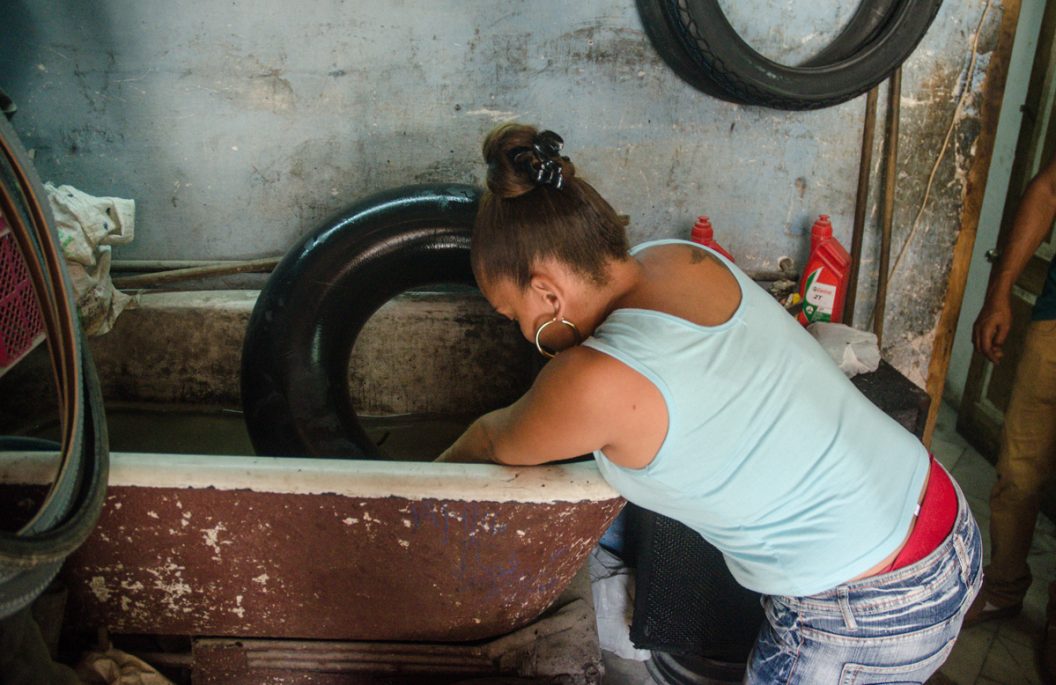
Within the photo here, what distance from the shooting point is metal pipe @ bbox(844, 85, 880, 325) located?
7.67 ft

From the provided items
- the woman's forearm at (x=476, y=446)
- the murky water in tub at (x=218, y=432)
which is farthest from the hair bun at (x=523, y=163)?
the murky water in tub at (x=218, y=432)

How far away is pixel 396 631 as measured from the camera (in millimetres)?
1768

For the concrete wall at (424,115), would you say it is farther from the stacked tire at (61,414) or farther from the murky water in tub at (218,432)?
the stacked tire at (61,414)

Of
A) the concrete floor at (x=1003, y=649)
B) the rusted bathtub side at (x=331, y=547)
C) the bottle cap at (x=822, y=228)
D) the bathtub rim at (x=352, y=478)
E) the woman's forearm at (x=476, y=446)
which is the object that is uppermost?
the bottle cap at (x=822, y=228)

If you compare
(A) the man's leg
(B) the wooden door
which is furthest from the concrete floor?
(B) the wooden door

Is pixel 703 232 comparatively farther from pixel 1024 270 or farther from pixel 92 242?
pixel 92 242

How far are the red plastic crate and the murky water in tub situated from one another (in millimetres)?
639

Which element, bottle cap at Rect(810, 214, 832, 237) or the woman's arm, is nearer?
the woman's arm

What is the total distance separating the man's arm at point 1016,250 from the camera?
2068 mm

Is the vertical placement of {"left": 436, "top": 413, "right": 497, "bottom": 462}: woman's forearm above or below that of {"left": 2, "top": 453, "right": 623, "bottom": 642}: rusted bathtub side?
above

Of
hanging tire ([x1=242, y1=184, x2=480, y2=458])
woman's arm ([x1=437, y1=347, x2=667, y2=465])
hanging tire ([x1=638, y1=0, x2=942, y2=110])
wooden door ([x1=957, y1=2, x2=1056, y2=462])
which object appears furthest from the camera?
wooden door ([x1=957, y1=2, x2=1056, y2=462])

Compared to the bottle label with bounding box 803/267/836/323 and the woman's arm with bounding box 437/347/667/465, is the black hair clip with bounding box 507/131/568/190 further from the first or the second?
the bottle label with bounding box 803/267/836/323

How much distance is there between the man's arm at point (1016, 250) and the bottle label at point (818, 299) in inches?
15.5

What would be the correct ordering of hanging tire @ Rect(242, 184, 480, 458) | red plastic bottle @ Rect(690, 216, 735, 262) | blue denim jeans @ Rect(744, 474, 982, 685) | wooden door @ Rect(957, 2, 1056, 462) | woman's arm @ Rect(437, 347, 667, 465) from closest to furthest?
woman's arm @ Rect(437, 347, 667, 465) → blue denim jeans @ Rect(744, 474, 982, 685) → hanging tire @ Rect(242, 184, 480, 458) → red plastic bottle @ Rect(690, 216, 735, 262) → wooden door @ Rect(957, 2, 1056, 462)
